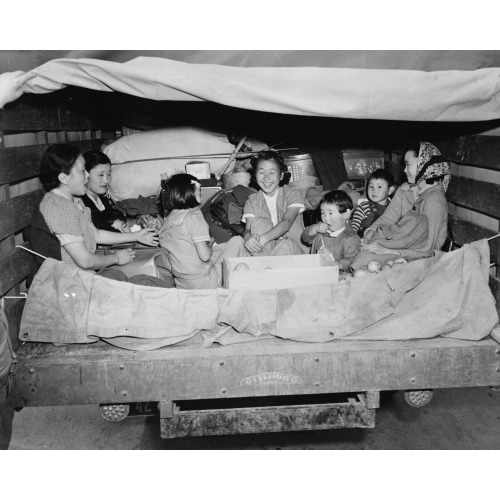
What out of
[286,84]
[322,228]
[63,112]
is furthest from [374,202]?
[63,112]

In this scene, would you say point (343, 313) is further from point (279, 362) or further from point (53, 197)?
point (53, 197)

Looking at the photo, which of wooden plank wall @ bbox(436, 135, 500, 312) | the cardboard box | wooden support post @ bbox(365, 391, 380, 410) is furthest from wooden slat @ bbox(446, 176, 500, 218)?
wooden support post @ bbox(365, 391, 380, 410)

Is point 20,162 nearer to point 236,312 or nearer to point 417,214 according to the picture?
point 236,312

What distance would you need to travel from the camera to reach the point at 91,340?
2910mm

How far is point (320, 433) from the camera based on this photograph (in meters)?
3.80

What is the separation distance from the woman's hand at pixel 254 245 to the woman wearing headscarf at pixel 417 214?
772 mm

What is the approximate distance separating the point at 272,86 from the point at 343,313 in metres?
1.26

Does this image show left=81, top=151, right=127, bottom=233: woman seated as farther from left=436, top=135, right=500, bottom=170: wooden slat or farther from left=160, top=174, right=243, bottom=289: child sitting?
left=436, top=135, right=500, bottom=170: wooden slat

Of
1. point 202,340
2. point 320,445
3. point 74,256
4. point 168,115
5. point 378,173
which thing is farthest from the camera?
point 168,115

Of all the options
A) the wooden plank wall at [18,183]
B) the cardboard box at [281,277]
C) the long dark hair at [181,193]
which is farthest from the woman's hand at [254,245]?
the wooden plank wall at [18,183]

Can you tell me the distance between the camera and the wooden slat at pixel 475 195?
3.35 m

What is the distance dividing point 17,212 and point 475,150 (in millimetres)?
3037

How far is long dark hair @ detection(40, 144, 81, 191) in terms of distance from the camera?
3.30m

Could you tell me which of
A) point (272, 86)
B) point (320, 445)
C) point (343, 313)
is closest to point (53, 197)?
point (272, 86)
